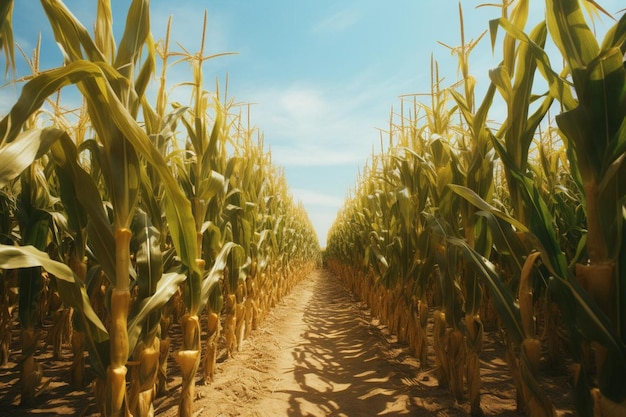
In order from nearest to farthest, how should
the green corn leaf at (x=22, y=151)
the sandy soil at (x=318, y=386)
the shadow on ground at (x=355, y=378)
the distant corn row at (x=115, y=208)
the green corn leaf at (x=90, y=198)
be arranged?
the green corn leaf at (x=22, y=151) → the distant corn row at (x=115, y=208) → the green corn leaf at (x=90, y=198) → the sandy soil at (x=318, y=386) → the shadow on ground at (x=355, y=378)

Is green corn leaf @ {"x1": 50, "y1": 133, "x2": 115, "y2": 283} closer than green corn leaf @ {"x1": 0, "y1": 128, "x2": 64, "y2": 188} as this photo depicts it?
No

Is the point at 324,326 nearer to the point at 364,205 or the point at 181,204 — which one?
the point at 364,205

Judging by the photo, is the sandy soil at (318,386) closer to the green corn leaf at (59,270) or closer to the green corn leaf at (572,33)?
the green corn leaf at (59,270)

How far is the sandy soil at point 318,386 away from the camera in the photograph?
7.84 feet

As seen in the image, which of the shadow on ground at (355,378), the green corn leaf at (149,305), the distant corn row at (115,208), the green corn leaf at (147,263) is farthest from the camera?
the shadow on ground at (355,378)

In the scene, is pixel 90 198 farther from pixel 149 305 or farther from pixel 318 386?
pixel 318 386

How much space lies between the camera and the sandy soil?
94.0 inches

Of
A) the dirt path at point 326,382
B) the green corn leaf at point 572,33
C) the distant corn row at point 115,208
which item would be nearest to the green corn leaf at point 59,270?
the distant corn row at point 115,208

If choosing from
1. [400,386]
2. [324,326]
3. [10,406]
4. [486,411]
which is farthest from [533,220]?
[324,326]

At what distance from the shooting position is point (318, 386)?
3111 mm

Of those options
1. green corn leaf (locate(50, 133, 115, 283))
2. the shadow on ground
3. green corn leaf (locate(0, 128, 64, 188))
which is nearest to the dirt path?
the shadow on ground

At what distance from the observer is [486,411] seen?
2281 millimetres

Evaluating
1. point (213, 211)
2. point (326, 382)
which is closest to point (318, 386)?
point (326, 382)

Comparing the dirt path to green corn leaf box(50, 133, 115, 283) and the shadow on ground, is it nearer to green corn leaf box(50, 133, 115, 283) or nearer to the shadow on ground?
the shadow on ground
